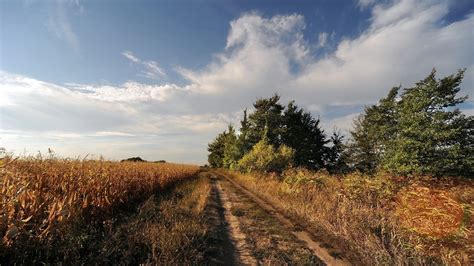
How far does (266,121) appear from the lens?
3444cm

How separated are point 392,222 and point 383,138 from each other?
2319 cm

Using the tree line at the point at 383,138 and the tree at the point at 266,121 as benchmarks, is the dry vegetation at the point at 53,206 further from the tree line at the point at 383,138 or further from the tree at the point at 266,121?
the tree at the point at 266,121

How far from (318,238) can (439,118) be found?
16.4m

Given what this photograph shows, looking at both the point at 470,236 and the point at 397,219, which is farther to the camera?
the point at 397,219

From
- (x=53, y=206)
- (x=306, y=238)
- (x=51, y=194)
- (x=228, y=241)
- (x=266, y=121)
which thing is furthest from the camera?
(x=266, y=121)

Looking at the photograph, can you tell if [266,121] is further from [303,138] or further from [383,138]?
[383,138]

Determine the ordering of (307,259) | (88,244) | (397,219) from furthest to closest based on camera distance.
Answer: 1. (397,219)
2. (307,259)
3. (88,244)

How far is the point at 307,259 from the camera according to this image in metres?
5.82

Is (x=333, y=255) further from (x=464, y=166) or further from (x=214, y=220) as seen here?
(x=464, y=166)

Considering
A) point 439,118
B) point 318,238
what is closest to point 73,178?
point 318,238

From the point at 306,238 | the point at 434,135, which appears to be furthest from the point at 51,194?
the point at 434,135

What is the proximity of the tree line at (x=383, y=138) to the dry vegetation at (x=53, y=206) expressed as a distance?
50.3 ft

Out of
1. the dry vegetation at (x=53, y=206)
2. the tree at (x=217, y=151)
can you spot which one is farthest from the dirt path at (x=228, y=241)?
the tree at (x=217, y=151)

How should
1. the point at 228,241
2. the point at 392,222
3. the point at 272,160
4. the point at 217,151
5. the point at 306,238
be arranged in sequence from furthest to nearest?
1. the point at 217,151
2. the point at 272,160
3. the point at 306,238
4. the point at 392,222
5. the point at 228,241
